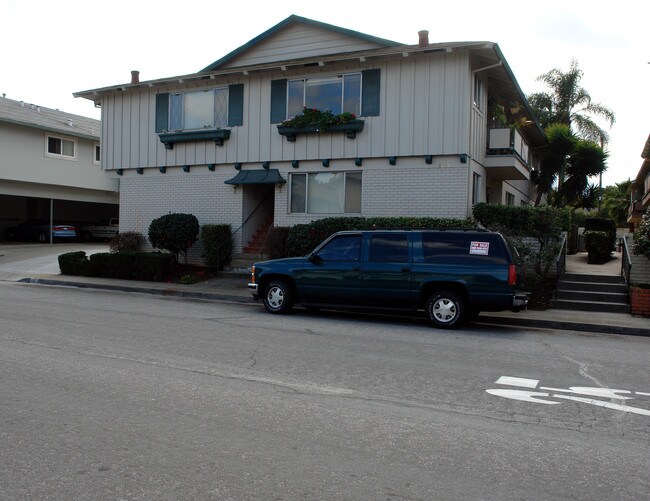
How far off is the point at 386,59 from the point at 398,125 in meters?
1.86

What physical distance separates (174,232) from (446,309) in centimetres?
1005

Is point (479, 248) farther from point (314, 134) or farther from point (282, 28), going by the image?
point (282, 28)

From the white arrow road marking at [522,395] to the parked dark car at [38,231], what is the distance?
30.9 meters


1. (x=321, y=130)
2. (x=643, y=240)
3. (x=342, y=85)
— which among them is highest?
(x=342, y=85)

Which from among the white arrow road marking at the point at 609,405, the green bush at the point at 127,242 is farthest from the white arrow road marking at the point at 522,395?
the green bush at the point at 127,242

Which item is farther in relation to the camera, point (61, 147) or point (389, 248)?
point (61, 147)

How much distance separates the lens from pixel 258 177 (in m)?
18.1

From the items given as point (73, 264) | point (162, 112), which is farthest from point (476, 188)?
point (73, 264)

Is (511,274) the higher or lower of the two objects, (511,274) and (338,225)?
the lower

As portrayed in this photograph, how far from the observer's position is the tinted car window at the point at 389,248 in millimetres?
11266

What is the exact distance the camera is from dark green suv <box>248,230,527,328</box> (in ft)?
34.8

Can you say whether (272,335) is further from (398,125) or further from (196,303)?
(398,125)

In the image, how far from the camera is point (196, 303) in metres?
13.8

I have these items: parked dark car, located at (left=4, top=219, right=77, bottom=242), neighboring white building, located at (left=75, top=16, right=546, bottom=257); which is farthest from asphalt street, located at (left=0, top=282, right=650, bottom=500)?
parked dark car, located at (left=4, top=219, right=77, bottom=242)
